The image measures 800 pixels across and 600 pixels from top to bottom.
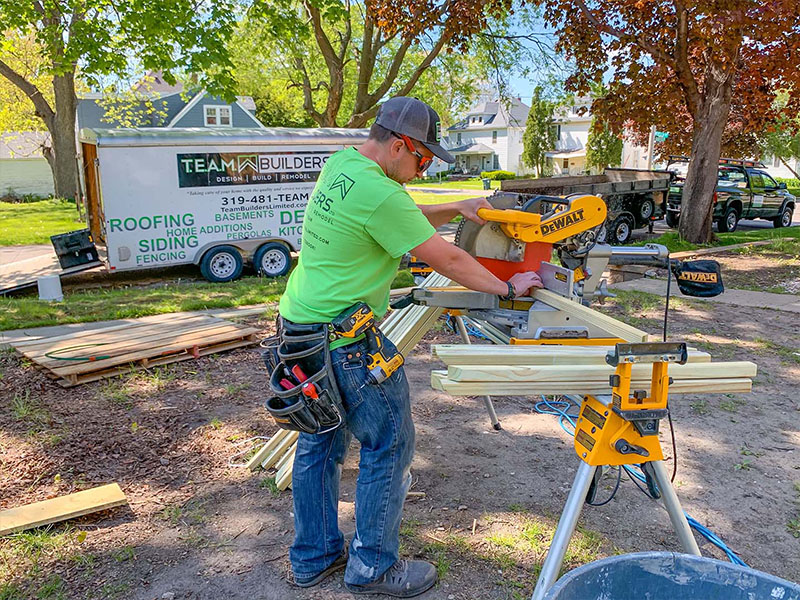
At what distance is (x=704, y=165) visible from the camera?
1345 centimetres

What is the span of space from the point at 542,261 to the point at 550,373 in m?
1.16

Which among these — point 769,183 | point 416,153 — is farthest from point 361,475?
point 769,183

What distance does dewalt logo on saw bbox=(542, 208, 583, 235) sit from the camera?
2.98 metres

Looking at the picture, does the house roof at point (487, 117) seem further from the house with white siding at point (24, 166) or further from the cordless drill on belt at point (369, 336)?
the cordless drill on belt at point (369, 336)

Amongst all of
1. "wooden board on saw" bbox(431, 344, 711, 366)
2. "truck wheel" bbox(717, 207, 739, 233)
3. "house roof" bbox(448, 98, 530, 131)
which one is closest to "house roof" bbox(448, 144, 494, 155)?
"house roof" bbox(448, 98, 530, 131)

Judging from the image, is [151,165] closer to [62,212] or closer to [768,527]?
[768,527]

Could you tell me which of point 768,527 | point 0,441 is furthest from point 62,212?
point 768,527

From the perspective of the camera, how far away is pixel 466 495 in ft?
12.3

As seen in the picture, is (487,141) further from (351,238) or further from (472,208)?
(351,238)

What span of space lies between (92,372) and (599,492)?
414 cm

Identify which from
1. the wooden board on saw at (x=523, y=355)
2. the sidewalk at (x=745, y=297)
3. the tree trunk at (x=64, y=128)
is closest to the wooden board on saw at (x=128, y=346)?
the wooden board on saw at (x=523, y=355)

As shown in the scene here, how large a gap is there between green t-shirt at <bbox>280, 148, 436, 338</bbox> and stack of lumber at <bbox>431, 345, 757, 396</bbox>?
1.53 ft

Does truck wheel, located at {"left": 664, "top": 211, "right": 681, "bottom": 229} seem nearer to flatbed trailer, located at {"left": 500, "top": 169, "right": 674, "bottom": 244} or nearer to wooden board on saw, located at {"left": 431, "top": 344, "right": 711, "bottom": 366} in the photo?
flatbed trailer, located at {"left": 500, "top": 169, "right": 674, "bottom": 244}

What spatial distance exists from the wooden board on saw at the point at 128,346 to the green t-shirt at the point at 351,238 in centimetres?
347
